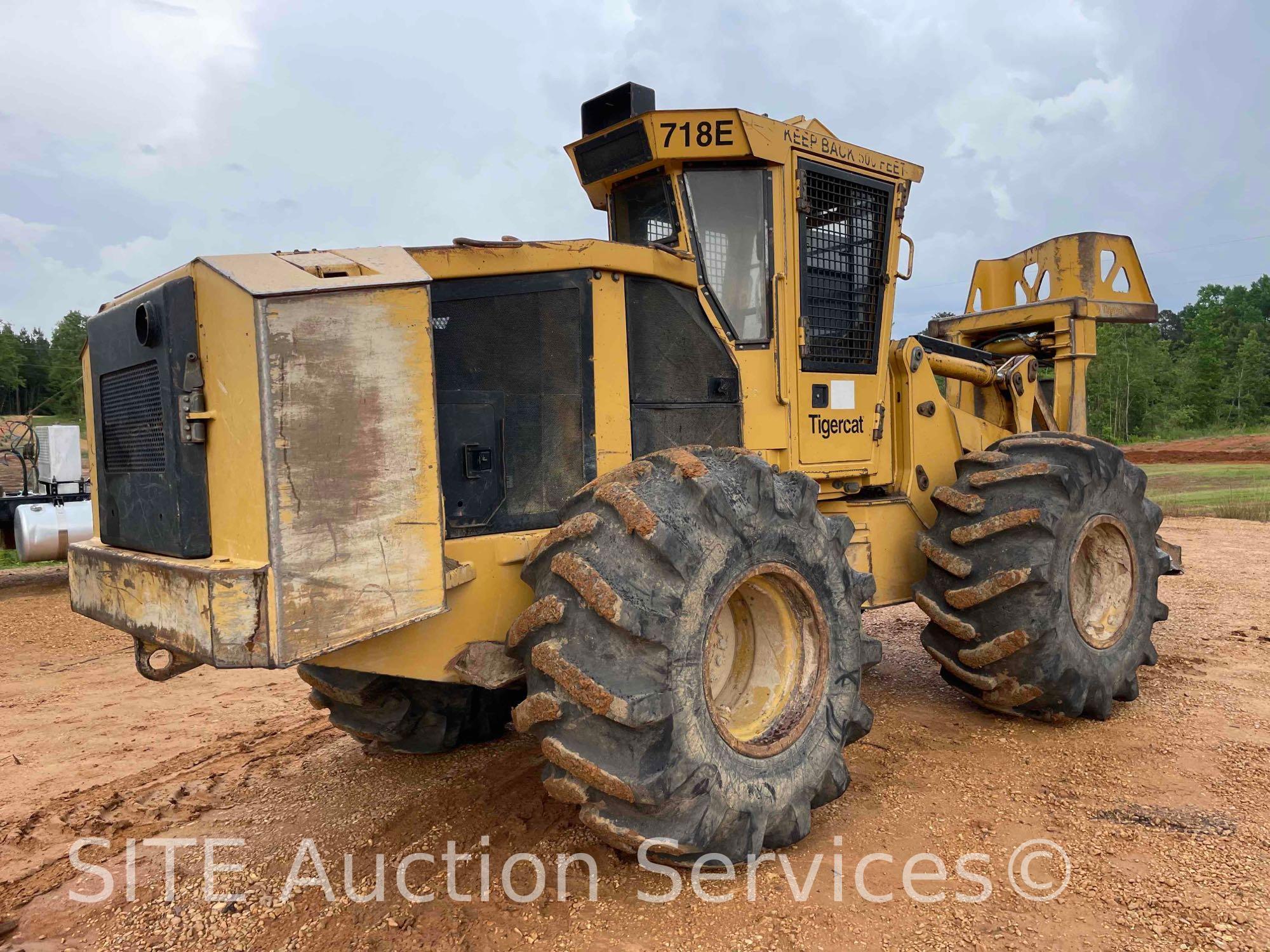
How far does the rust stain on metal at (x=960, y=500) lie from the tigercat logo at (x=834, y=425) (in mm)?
501

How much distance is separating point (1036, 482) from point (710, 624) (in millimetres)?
2195

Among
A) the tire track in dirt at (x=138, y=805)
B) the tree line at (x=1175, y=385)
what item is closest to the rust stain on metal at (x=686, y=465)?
the tire track in dirt at (x=138, y=805)

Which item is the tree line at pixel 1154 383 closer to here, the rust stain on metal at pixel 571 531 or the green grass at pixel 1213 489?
the green grass at pixel 1213 489

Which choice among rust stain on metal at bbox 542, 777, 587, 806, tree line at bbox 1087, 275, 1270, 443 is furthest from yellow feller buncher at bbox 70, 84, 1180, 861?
tree line at bbox 1087, 275, 1270, 443

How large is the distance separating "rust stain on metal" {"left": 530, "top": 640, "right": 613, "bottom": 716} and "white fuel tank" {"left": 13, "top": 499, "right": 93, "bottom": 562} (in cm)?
859

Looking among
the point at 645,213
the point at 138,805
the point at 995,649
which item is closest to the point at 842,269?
the point at 645,213

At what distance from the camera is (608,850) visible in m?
3.08

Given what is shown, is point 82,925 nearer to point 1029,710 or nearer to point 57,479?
point 1029,710

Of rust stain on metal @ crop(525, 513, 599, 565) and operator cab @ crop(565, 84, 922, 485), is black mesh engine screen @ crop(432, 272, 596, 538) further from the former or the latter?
operator cab @ crop(565, 84, 922, 485)

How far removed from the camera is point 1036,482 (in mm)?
4219

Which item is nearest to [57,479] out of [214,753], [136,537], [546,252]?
[214,753]

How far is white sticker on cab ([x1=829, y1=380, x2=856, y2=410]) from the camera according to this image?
172 inches

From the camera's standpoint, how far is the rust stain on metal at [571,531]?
269cm

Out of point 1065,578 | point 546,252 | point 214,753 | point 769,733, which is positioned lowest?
point 214,753
